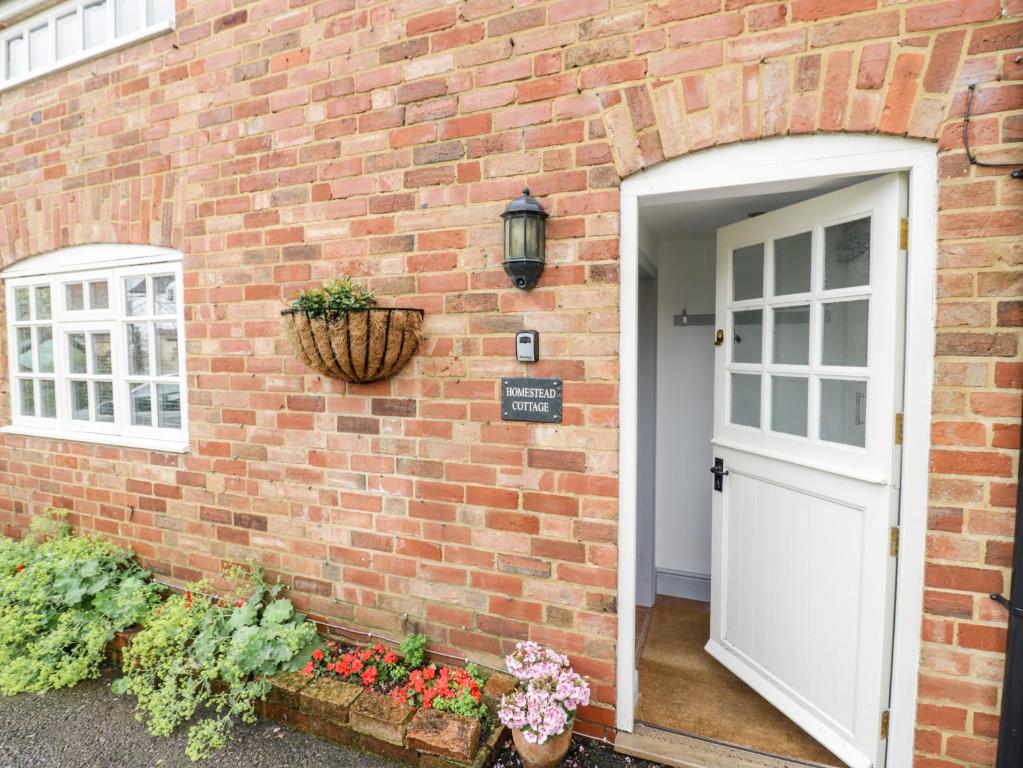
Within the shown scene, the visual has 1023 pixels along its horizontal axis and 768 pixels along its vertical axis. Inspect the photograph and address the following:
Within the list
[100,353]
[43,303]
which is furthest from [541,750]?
[43,303]

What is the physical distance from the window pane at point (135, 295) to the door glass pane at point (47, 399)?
1.16 meters

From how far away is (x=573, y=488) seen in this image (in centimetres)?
219

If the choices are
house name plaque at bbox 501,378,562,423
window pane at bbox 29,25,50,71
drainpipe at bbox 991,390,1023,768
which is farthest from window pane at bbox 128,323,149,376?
drainpipe at bbox 991,390,1023,768

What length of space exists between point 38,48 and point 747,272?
485 centimetres

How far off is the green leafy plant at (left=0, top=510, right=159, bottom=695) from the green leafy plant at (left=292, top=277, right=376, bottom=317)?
2101 millimetres

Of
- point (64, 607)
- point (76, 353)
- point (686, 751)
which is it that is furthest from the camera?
point (76, 353)

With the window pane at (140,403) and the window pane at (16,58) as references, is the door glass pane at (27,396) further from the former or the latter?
A: the window pane at (16,58)

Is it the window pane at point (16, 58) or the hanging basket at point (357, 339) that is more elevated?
the window pane at point (16, 58)

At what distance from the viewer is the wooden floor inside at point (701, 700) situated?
7.21ft

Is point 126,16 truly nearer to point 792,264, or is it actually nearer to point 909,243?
point 792,264

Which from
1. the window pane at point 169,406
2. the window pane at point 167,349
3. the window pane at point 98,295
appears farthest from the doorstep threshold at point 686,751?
the window pane at point 98,295

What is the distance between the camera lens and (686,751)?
213 centimetres

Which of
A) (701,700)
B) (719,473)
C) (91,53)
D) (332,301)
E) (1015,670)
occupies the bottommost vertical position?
(701,700)

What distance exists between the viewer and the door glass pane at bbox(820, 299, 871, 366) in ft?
6.52
